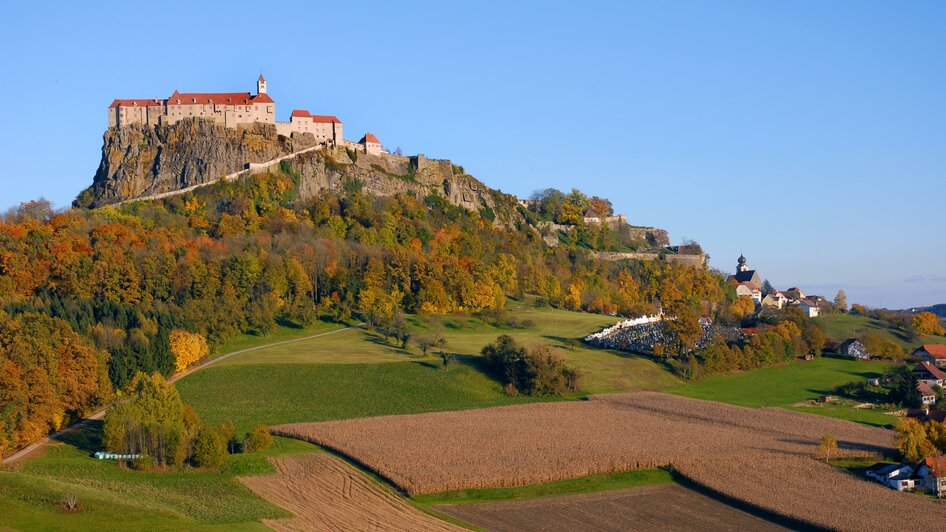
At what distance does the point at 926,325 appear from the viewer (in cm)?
12838

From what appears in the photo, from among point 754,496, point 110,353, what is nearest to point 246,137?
point 110,353

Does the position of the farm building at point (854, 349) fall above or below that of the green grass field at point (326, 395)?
above

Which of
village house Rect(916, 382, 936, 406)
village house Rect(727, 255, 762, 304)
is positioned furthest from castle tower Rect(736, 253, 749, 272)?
village house Rect(916, 382, 936, 406)

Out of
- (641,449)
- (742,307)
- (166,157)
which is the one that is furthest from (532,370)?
(742,307)

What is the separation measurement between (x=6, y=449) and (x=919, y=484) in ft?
162

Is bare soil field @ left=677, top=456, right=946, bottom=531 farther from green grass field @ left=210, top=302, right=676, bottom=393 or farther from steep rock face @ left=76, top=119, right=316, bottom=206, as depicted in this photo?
steep rock face @ left=76, top=119, right=316, bottom=206

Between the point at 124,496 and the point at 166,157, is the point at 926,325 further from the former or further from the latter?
the point at 124,496

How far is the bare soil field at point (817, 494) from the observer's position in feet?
152

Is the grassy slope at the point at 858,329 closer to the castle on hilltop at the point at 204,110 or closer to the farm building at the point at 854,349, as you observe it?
the farm building at the point at 854,349

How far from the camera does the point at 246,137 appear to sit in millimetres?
134500

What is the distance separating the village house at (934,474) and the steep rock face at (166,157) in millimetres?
96249

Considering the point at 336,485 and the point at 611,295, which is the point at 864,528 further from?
the point at 611,295

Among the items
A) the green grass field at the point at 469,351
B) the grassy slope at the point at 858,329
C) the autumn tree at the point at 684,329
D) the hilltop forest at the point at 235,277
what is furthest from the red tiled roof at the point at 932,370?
the hilltop forest at the point at 235,277

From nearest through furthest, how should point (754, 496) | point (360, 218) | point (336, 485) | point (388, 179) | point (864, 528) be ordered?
point (864, 528)
point (754, 496)
point (336, 485)
point (360, 218)
point (388, 179)
